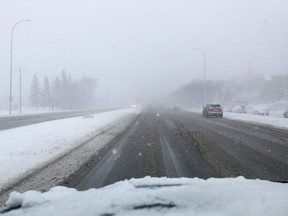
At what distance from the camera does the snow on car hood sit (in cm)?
383

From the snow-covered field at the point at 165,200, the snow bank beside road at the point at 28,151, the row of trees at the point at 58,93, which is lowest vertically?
the snow bank beside road at the point at 28,151

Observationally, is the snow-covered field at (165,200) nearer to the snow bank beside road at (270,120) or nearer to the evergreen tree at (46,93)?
the snow bank beside road at (270,120)

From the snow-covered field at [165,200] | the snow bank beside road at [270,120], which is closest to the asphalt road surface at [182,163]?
the snow-covered field at [165,200]

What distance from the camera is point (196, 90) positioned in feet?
378

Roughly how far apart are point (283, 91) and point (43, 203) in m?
110

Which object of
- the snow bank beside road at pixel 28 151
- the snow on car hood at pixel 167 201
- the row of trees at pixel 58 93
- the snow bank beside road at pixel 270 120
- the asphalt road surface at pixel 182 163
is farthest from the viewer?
the row of trees at pixel 58 93

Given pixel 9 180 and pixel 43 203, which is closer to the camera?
pixel 43 203

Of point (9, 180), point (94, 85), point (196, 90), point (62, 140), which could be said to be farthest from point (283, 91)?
point (9, 180)

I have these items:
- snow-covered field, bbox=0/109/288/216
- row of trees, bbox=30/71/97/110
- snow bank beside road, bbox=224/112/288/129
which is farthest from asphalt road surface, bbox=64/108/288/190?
row of trees, bbox=30/71/97/110

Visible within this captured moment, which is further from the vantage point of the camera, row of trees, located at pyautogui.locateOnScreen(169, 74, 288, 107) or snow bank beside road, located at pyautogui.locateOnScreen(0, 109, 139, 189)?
row of trees, located at pyautogui.locateOnScreen(169, 74, 288, 107)

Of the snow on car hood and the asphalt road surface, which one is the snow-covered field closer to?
the snow on car hood

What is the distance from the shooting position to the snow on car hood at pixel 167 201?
12.6 ft

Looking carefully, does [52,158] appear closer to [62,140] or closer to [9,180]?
[9,180]

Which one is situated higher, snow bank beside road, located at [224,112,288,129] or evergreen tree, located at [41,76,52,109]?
evergreen tree, located at [41,76,52,109]
